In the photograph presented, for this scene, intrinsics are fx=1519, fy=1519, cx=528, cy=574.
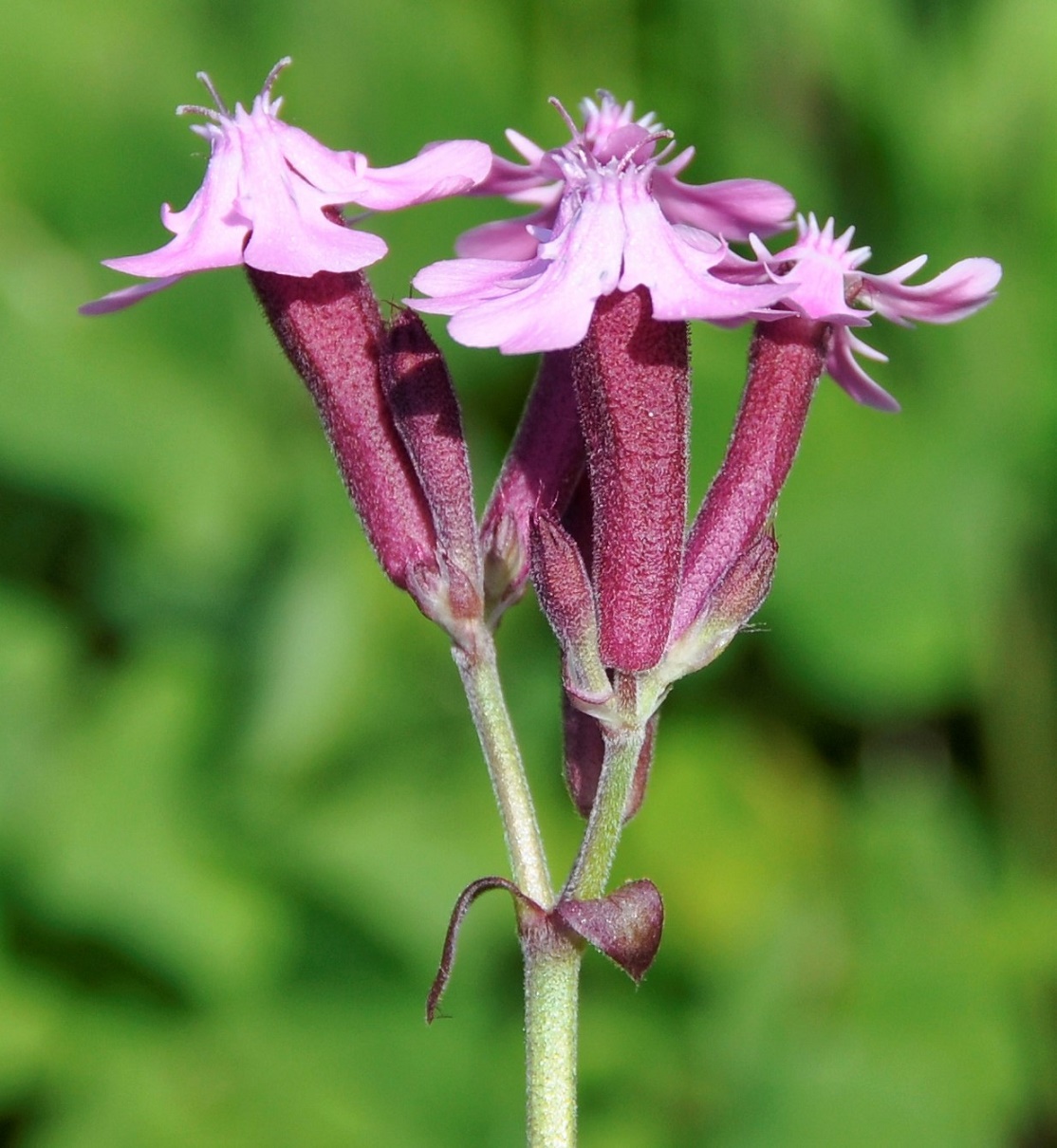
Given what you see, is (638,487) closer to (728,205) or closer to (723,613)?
(723,613)

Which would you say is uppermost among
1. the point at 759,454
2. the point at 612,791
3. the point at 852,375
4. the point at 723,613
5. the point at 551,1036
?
the point at 852,375

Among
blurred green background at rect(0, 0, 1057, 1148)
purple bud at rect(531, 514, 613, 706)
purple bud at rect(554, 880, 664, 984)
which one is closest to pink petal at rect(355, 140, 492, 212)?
purple bud at rect(531, 514, 613, 706)

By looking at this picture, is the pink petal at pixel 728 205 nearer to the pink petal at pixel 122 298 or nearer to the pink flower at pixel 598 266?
the pink flower at pixel 598 266

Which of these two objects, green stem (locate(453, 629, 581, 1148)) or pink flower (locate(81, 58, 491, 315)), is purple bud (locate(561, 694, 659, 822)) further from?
pink flower (locate(81, 58, 491, 315))

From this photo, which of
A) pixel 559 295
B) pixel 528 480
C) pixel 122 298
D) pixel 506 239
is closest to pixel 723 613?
pixel 528 480

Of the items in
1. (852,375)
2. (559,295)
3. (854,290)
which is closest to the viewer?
(559,295)

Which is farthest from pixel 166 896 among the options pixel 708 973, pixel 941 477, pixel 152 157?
pixel 941 477
